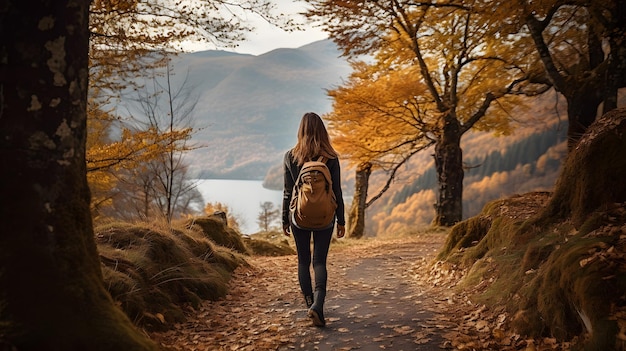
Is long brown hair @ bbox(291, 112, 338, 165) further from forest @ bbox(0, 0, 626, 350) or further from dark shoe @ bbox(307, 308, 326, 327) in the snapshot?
forest @ bbox(0, 0, 626, 350)

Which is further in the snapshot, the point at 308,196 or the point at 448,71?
the point at 448,71

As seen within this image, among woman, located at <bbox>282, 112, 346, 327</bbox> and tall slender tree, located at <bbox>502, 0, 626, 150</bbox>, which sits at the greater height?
tall slender tree, located at <bbox>502, 0, 626, 150</bbox>

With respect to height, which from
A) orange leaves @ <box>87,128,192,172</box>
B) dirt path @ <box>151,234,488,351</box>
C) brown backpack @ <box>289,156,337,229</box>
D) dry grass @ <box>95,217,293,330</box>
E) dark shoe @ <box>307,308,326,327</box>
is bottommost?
dirt path @ <box>151,234,488,351</box>

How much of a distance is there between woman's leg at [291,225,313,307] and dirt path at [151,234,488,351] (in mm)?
351

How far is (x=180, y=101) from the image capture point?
14516 mm

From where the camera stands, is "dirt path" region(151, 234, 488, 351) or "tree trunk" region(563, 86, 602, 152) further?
"tree trunk" region(563, 86, 602, 152)

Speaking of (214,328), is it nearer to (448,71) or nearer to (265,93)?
(448,71)

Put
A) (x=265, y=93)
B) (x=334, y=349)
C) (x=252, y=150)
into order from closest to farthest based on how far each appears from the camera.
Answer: (x=334, y=349) < (x=252, y=150) < (x=265, y=93)

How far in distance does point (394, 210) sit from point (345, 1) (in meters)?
41.9

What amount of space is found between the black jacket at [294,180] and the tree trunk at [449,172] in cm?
913

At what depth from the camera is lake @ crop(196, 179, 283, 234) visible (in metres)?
62.9

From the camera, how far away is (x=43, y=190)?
7.68 ft

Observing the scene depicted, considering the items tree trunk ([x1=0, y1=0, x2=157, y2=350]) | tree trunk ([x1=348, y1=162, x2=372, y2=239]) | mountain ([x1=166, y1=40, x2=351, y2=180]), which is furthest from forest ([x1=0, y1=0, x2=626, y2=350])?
mountain ([x1=166, y1=40, x2=351, y2=180])

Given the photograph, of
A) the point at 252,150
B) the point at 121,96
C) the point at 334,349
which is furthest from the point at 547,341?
the point at 252,150
